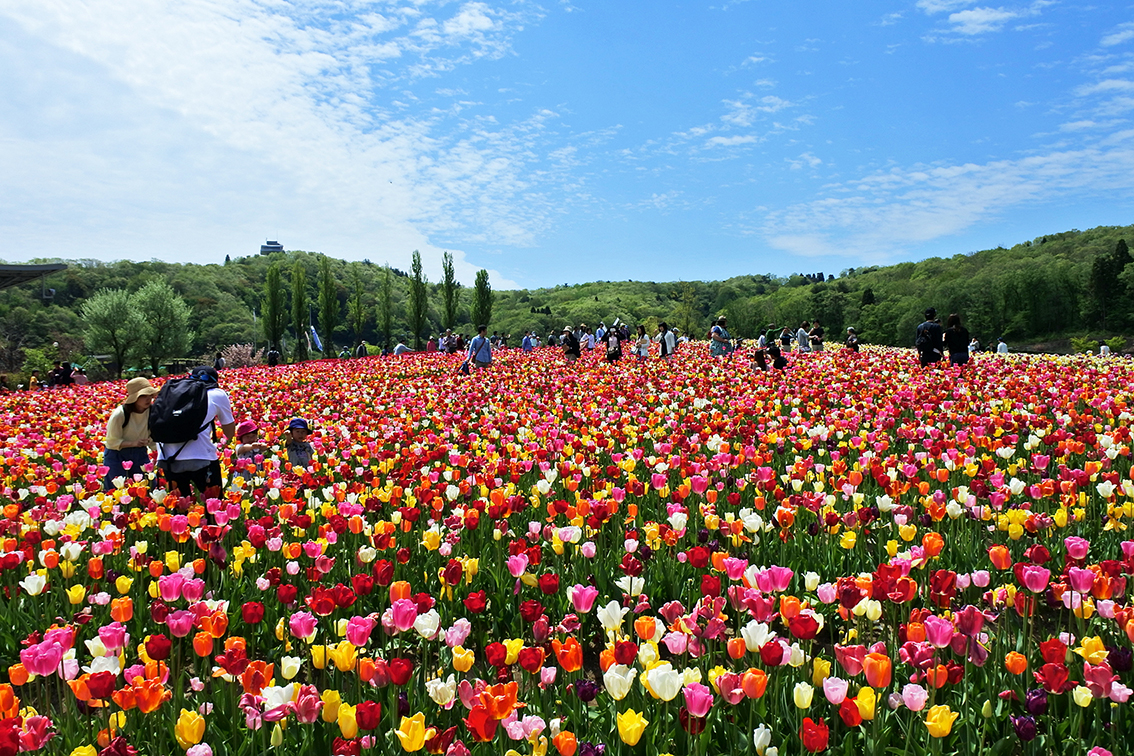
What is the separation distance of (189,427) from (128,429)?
1.38 m

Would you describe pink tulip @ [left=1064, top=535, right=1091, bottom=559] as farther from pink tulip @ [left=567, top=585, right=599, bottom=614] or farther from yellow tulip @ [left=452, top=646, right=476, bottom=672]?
yellow tulip @ [left=452, top=646, right=476, bottom=672]

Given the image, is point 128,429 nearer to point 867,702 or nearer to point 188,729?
point 188,729

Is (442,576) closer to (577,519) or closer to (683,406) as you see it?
(577,519)

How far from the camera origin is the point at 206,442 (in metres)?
5.90

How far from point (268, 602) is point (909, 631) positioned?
3071 mm

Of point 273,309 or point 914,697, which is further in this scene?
point 273,309

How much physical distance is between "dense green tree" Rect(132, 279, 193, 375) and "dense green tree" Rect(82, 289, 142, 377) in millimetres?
832

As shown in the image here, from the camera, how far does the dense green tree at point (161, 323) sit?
50.3 m

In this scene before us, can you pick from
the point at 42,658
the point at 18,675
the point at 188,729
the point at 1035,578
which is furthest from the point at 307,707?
the point at 1035,578

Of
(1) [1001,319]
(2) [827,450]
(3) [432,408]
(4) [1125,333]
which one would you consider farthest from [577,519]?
(1) [1001,319]

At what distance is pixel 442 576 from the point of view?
10.2 ft

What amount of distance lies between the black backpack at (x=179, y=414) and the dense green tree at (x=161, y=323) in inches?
2025

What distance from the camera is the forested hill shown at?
2697 inches

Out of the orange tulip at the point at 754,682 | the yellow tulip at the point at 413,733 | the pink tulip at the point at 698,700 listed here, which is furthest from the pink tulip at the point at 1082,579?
the yellow tulip at the point at 413,733
